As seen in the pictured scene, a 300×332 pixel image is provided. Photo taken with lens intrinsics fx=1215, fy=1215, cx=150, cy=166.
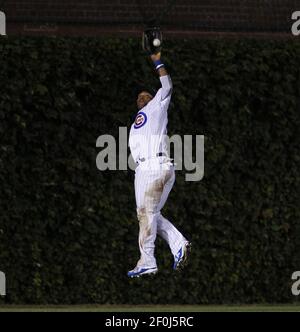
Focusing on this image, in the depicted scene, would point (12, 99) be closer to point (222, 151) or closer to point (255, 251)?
point (222, 151)

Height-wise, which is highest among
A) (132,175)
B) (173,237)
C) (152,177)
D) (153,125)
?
(132,175)

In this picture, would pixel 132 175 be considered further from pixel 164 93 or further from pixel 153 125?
pixel 164 93

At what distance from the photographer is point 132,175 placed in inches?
635

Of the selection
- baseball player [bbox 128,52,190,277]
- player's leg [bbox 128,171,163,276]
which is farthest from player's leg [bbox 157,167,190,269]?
player's leg [bbox 128,171,163,276]

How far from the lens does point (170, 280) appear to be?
54.0 ft

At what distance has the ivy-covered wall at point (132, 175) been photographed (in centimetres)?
1603

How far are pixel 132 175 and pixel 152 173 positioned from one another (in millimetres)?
4593

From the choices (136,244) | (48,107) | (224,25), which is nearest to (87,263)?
(136,244)

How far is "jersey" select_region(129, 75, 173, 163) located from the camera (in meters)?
11.3

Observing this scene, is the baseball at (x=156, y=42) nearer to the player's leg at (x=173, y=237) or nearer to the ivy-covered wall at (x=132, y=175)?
the player's leg at (x=173, y=237)

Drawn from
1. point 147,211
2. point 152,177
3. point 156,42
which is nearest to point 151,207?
point 147,211

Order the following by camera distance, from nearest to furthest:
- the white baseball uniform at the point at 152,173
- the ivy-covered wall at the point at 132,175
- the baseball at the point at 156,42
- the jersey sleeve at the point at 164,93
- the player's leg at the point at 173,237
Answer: the baseball at the point at 156,42 → the jersey sleeve at the point at 164,93 → the white baseball uniform at the point at 152,173 → the player's leg at the point at 173,237 → the ivy-covered wall at the point at 132,175

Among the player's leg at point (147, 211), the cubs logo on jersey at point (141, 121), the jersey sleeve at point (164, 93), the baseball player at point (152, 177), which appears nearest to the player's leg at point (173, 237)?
the baseball player at point (152, 177)

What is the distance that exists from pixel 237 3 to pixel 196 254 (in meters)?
4.57
